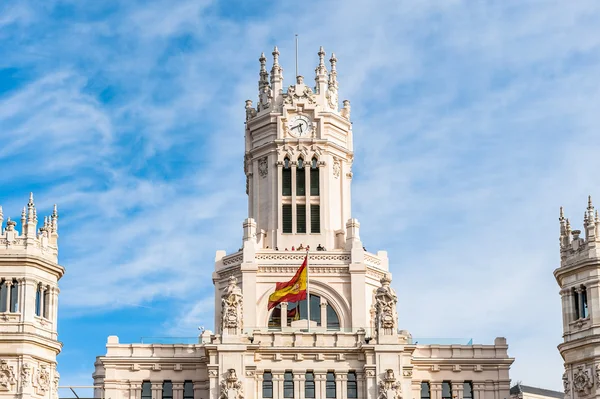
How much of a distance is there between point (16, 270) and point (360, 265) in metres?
36.1

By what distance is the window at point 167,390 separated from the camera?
12769 cm

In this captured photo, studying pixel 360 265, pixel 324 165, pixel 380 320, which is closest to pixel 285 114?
pixel 324 165

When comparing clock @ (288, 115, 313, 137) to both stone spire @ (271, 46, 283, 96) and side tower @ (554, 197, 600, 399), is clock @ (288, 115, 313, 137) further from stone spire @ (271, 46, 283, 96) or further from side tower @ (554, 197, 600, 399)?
side tower @ (554, 197, 600, 399)

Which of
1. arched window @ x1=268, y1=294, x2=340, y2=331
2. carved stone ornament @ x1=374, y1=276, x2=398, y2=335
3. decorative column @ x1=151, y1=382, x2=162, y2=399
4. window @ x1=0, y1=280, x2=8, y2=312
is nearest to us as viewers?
window @ x1=0, y1=280, x2=8, y2=312

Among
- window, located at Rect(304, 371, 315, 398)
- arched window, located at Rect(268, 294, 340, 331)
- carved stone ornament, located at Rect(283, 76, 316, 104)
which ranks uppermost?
carved stone ornament, located at Rect(283, 76, 316, 104)

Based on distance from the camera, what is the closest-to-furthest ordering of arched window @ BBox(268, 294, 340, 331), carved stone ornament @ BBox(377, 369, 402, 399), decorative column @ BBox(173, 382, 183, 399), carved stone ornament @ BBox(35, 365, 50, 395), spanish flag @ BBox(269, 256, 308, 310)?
1. carved stone ornament @ BBox(35, 365, 50, 395)
2. carved stone ornament @ BBox(377, 369, 402, 399)
3. decorative column @ BBox(173, 382, 183, 399)
4. spanish flag @ BBox(269, 256, 308, 310)
5. arched window @ BBox(268, 294, 340, 331)

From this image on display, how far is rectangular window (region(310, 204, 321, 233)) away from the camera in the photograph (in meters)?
144

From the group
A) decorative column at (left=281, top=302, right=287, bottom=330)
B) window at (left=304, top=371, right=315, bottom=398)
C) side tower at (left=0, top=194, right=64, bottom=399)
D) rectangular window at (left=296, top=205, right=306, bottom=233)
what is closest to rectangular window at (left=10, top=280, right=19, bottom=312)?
side tower at (left=0, top=194, right=64, bottom=399)

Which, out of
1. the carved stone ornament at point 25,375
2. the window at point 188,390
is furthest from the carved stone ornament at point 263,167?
the carved stone ornament at point 25,375

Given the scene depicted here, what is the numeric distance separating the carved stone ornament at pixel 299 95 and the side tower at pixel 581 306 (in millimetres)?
36097

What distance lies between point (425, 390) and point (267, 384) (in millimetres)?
15407

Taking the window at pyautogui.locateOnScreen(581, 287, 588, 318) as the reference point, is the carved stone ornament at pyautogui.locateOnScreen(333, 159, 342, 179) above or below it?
above

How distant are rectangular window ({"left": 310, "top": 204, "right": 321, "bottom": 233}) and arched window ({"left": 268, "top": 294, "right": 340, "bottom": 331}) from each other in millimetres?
9378

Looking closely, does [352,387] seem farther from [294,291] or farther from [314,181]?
[314,181]
